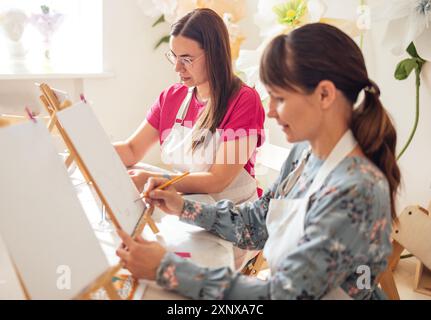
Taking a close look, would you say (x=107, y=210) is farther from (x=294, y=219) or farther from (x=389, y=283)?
(x=389, y=283)

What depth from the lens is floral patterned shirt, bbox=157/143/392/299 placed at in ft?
3.04

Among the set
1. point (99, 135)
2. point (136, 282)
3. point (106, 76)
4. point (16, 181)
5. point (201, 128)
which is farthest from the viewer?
point (106, 76)

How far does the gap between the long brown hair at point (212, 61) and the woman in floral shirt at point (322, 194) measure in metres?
0.63

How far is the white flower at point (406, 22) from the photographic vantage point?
1.98m

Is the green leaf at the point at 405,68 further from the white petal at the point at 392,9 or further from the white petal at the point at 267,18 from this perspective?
the white petal at the point at 267,18

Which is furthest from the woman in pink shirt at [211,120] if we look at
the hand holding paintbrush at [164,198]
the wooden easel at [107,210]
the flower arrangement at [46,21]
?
the flower arrangement at [46,21]

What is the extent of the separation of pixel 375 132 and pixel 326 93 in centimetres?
15

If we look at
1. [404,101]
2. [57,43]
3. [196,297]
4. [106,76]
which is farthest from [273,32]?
[196,297]

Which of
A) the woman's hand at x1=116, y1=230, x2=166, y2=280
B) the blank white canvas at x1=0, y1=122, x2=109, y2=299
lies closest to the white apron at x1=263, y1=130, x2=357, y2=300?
the woman's hand at x1=116, y1=230, x2=166, y2=280

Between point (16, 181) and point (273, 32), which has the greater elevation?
point (273, 32)

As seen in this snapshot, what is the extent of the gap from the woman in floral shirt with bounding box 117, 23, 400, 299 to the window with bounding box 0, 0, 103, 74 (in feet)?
6.59

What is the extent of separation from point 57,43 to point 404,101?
2056 mm
